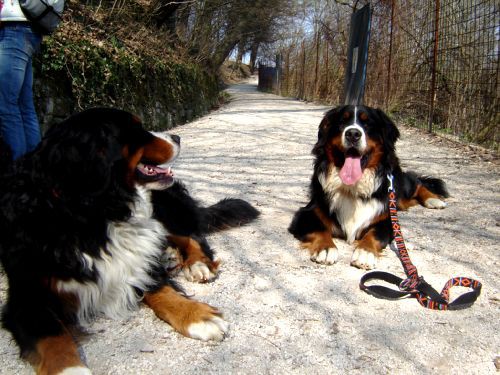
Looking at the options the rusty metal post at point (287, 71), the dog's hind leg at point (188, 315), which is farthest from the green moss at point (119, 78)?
the rusty metal post at point (287, 71)

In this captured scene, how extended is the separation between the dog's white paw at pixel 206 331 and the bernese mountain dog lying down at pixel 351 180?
128 centimetres

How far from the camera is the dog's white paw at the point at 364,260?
9.43 ft

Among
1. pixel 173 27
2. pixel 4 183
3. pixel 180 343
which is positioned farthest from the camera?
pixel 173 27

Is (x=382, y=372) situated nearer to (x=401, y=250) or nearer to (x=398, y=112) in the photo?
(x=401, y=250)

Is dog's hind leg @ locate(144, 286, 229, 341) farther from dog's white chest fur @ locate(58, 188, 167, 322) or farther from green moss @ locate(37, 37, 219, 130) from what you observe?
green moss @ locate(37, 37, 219, 130)

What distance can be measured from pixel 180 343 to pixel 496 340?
1.55 m

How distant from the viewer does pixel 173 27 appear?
14.8 m

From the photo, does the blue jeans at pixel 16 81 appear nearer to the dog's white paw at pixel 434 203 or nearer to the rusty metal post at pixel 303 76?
the dog's white paw at pixel 434 203

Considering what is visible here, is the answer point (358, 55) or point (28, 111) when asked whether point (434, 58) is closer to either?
point (358, 55)

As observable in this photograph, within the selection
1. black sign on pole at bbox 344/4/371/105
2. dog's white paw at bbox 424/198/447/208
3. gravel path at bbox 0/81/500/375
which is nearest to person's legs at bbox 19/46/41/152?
gravel path at bbox 0/81/500/375

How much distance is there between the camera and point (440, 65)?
849 cm

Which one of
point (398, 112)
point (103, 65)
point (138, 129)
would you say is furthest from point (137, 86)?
point (138, 129)

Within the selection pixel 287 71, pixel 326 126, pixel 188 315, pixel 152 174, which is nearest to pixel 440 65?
pixel 326 126

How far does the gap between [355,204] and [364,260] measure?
0.63 m
